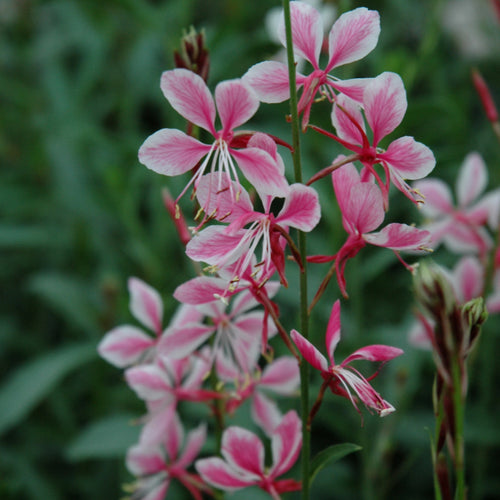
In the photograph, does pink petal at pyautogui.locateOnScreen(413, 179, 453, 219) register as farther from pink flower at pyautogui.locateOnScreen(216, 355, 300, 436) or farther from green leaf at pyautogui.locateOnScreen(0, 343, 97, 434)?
green leaf at pyautogui.locateOnScreen(0, 343, 97, 434)

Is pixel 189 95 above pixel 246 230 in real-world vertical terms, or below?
above

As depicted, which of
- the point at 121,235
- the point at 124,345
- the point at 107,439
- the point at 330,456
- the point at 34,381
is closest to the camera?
the point at 330,456

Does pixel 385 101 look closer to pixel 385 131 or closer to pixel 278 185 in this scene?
pixel 385 131

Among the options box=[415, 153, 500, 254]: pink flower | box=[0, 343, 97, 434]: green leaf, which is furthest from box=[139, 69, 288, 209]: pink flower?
box=[0, 343, 97, 434]: green leaf

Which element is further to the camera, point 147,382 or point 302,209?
point 147,382

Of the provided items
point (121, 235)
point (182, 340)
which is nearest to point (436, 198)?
point (182, 340)

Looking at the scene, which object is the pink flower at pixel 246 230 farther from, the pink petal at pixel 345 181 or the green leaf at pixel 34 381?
the green leaf at pixel 34 381
